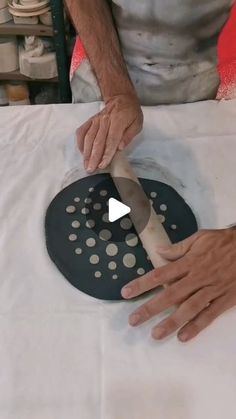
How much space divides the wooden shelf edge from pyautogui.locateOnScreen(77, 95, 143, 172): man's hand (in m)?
Answer: 0.77

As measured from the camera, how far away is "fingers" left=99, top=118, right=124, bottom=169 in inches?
35.9

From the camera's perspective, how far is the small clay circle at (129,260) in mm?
787

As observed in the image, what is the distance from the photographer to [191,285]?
0.73 m

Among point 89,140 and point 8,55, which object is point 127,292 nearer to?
point 89,140

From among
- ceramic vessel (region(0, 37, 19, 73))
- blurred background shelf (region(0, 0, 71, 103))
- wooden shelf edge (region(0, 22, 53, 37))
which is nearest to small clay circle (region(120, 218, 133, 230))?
blurred background shelf (region(0, 0, 71, 103))

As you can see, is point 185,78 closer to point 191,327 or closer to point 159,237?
point 159,237

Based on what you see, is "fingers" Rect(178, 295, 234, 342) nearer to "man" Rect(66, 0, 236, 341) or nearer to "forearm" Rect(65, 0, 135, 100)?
"man" Rect(66, 0, 236, 341)

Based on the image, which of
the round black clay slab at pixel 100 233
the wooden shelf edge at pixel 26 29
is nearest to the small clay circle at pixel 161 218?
the round black clay slab at pixel 100 233

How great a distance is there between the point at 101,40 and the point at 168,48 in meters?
0.15

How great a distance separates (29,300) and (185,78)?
619mm

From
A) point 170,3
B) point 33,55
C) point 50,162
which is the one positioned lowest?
point 33,55

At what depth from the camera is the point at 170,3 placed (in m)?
0.98

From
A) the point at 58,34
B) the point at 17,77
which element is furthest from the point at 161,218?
the point at 17,77

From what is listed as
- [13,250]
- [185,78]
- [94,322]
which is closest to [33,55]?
[185,78]
